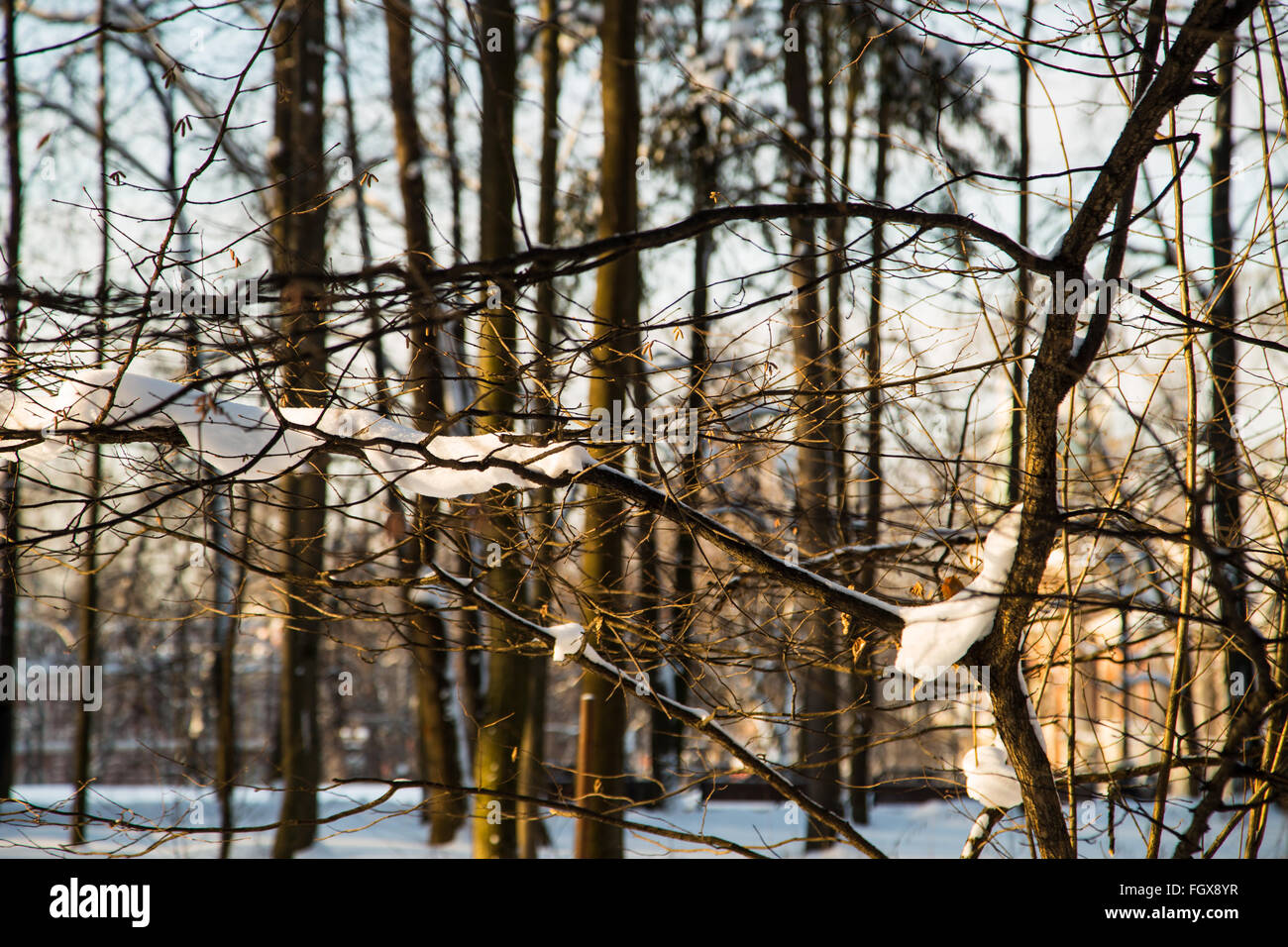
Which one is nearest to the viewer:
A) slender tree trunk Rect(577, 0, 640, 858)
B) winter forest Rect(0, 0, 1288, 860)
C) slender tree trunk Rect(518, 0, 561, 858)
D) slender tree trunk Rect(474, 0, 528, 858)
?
winter forest Rect(0, 0, 1288, 860)

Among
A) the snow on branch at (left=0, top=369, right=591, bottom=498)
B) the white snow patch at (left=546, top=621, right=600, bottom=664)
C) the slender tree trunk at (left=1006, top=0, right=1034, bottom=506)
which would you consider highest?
the slender tree trunk at (left=1006, top=0, right=1034, bottom=506)

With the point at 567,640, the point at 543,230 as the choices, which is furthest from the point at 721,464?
the point at 543,230

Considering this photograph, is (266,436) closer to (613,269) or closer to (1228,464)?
(613,269)

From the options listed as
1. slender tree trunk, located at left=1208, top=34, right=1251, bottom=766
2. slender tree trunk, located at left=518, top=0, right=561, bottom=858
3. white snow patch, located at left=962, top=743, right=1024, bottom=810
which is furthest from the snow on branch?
slender tree trunk, located at left=518, top=0, right=561, bottom=858

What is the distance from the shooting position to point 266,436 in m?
2.70

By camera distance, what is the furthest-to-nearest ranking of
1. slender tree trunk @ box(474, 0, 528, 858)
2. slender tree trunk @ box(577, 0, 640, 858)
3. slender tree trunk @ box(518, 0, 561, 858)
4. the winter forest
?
1. slender tree trunk @ box(518, 0, 561, 858)
2. slender tree trunk @ box(577, 0, 640, 858)
3. slender tree trunk @ box(474, 0, 528, 858)
4. the winter forest

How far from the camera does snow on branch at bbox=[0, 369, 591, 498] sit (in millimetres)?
2619

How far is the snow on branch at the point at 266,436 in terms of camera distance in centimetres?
262

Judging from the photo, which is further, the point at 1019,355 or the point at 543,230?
the point at 543,230

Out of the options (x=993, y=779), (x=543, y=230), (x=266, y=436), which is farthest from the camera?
(x=543, y=230)

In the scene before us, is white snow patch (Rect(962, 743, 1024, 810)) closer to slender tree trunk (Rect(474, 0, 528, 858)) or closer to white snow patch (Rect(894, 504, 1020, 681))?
white snow patch (Rect(894, 504, 1020, 681))

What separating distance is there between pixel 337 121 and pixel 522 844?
27.4ft
